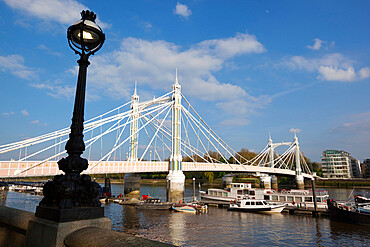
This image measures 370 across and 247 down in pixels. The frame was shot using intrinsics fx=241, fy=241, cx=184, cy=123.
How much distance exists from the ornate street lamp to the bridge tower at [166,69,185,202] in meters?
29.6

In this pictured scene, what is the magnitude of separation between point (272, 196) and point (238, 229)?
1508 cm

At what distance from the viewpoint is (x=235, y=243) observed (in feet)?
50.5

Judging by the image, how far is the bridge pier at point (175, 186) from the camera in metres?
33.0

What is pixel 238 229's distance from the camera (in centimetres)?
1923

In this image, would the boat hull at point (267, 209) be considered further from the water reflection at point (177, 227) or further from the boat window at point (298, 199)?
the water reflection at point (177, 227)

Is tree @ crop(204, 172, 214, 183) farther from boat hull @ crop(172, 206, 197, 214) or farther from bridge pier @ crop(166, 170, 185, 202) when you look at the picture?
boat hull @ crop(172, 206, 197, 214)

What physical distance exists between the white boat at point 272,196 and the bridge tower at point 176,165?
4.25 m

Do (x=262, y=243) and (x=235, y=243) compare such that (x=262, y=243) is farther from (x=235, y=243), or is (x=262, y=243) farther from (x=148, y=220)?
(x=148, y=220)

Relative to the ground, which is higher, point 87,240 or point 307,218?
point 87,240

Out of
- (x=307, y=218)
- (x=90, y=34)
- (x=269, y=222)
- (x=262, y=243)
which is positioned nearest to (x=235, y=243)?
(x=262, y=243)

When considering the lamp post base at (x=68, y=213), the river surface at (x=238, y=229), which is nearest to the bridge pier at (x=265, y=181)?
the river surface at (x=238, y=229)

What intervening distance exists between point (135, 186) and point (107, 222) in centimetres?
3979

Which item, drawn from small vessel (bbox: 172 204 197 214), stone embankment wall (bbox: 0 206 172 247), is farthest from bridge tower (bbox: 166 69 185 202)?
stone embankment wall (bbox: 0 206 172 247)

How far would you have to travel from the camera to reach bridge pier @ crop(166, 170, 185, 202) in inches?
1299
